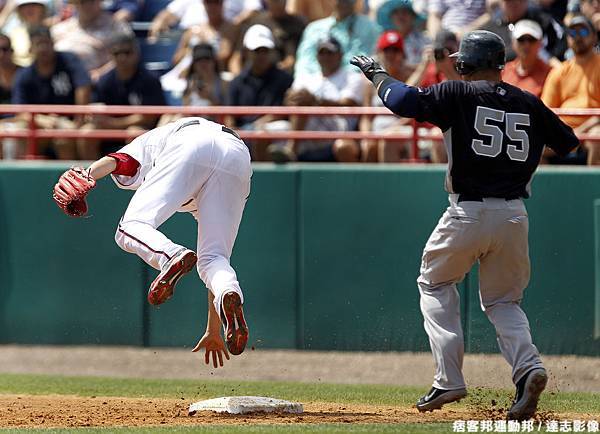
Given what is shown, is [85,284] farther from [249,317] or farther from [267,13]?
[267,13]

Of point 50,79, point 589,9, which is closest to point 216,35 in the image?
point 50,79

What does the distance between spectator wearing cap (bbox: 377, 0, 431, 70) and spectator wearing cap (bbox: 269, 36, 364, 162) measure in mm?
768

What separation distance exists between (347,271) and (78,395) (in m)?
2.97

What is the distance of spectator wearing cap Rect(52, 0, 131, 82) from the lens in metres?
13.5

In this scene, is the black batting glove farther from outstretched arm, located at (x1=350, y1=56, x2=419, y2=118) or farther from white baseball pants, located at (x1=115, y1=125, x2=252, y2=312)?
white baseball pants, located at (x1=115, y1=125, x2=252, y2=312)

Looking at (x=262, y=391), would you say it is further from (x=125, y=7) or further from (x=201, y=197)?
(x=125, y=7)

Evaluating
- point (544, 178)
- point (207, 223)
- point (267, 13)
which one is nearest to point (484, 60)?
point (207, 223)

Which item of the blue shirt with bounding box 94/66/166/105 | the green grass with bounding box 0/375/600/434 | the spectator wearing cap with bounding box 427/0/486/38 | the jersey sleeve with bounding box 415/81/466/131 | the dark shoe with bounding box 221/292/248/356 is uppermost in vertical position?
the spectator wearing cap with bounding box 427/0/486/38

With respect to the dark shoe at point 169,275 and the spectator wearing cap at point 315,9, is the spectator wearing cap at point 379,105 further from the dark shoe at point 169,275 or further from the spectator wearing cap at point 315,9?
the dark shoe at point 169,275

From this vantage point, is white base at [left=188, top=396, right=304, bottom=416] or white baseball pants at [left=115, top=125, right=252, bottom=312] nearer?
white baseball pants at [left=115, top=125, right=252, bottom=312]

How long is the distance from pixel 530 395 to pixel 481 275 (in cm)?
75

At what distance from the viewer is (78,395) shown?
8695 mm

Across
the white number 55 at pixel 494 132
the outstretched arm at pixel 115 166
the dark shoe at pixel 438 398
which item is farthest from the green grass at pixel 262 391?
the outstretched arm at pixel 115 166

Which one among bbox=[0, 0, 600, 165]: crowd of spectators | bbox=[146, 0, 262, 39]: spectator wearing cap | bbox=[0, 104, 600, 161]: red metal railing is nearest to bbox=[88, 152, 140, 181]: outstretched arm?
bbox=[0, 0, 600, 165]: crowd of spectators
